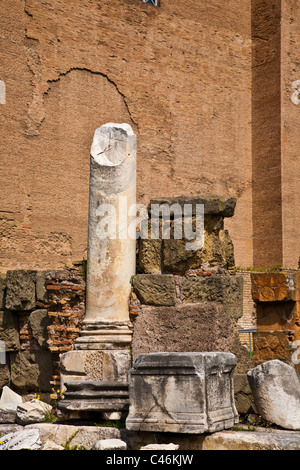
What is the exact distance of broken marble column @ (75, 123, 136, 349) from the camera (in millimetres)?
5480

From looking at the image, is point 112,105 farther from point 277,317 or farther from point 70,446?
point 70,446

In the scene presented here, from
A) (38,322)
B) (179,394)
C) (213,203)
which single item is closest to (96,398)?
(179,394)

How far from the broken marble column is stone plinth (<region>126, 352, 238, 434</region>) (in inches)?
39.1

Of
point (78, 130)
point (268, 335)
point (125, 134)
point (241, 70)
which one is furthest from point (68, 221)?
point (125, 134)

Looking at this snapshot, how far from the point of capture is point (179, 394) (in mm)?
4293

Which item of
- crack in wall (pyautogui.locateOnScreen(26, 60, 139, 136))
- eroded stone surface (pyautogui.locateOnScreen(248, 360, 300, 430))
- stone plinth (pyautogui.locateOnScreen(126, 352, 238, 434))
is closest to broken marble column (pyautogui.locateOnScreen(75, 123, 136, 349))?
stone plinth (pyautogui.locateOnScreen(126, 352, 238, 434))

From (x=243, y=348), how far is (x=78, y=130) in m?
9.53

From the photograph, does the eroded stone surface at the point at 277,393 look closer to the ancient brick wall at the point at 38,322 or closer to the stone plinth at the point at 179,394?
the stone plinth at the point at 179,394

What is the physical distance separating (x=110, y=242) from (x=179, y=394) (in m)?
1.68

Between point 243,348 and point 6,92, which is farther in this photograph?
point 6,92

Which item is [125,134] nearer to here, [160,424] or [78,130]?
[160,424]

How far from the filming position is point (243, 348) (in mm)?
5395

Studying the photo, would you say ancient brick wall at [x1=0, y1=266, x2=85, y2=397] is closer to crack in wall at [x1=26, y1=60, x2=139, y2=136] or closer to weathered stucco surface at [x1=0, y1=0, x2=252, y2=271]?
weathered stucco surface at [x1=0, y1=0, x2=252, y2=271]

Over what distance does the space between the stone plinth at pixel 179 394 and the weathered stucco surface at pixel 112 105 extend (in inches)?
339
